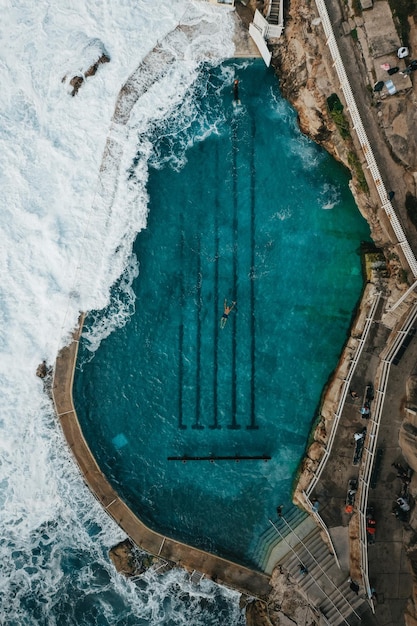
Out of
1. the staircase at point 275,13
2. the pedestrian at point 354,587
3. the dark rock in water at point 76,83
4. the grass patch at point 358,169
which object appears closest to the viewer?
the pedestrian at point 354,587

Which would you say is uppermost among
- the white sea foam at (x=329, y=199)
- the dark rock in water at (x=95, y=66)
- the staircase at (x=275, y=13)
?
the staircase at (x=275, y=13)

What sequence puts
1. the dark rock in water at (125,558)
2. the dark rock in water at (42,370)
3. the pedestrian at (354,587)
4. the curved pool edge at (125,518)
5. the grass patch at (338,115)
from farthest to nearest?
the dark rock in water at (42,370)
the dark rock in water at (125,558)
the curved pool edge at (125,518)
the grass patch at (338,115)
the pedestrian at (354,587)

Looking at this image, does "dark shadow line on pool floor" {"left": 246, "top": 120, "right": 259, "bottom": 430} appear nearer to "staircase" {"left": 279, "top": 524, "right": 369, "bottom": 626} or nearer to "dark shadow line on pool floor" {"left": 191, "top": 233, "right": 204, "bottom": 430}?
"dark shadow line on pool floor" {"left": 191, "top": 233, "right": 204, "bottom": 430}

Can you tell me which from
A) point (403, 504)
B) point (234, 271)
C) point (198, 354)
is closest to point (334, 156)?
point (234, 271)

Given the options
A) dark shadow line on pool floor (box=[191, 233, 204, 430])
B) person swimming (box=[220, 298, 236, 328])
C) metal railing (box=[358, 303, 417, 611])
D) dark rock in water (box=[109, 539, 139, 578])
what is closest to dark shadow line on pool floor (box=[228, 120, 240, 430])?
person swimming (box=[220, 298, 236, 328])

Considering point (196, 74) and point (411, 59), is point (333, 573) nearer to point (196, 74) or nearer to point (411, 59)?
point (411, 59)

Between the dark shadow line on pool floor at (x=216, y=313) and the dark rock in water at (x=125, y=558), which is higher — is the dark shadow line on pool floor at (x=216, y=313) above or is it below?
above

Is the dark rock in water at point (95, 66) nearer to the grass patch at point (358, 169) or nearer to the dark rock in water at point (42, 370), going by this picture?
the grass patch at point (358, 169)

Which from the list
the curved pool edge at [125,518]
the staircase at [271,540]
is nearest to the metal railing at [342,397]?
the staircase at [271,540]
